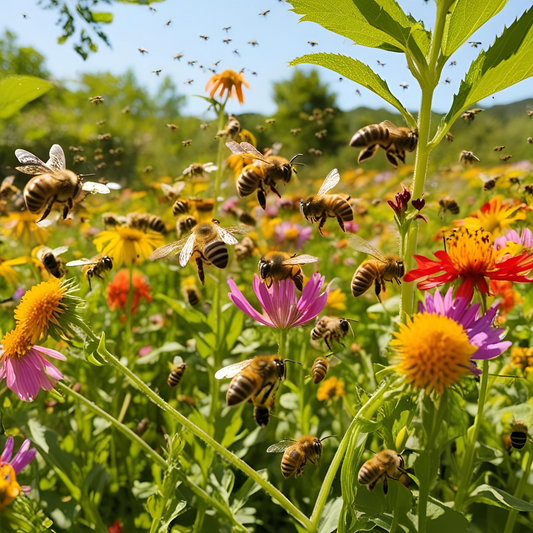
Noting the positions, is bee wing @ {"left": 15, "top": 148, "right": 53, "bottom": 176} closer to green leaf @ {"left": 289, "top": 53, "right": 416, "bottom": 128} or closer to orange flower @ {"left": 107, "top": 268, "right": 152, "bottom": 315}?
green leaf @ {"left": 289, "top": 53, "right": 416, "bottom": 128}

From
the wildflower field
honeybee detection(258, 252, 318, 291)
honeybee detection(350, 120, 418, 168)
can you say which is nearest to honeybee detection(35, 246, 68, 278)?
the wildflower field

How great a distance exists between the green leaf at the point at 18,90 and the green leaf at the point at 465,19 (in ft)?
2.95

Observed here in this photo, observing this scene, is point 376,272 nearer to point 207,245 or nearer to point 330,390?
point 207,245

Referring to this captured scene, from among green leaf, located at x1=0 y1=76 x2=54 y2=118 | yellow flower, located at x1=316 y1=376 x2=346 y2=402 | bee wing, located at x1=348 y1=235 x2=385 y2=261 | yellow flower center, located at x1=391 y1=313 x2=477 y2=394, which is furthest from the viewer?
yellow flower, located at x1=316 y1=376 x2=346 y2=402

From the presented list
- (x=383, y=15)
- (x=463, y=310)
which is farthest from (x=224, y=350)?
(x=383, y=15)

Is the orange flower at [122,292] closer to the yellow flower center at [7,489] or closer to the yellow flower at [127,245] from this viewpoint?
the yellow flower at [127,245]

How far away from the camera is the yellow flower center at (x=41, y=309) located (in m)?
0.86

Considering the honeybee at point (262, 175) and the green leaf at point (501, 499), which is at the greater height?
the honeybee at point (262, 175)

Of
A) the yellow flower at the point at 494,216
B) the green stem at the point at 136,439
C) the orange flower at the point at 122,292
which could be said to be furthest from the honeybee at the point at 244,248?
the green stem at the point at 136,439

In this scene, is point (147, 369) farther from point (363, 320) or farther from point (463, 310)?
point (463, 310)

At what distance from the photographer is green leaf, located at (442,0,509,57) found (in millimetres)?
726

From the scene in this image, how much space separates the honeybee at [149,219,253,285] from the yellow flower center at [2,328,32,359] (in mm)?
303

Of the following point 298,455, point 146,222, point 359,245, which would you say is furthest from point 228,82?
point 298,455

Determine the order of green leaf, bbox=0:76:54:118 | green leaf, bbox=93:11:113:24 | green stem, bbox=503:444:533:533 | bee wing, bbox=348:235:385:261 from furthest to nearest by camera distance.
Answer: green leaf, bbox=93:11:113:24
green leaf, bbox=0:76:54:118
green stem, bbox=503:444:533:533
bee wing, bbox=348:235:385:261
